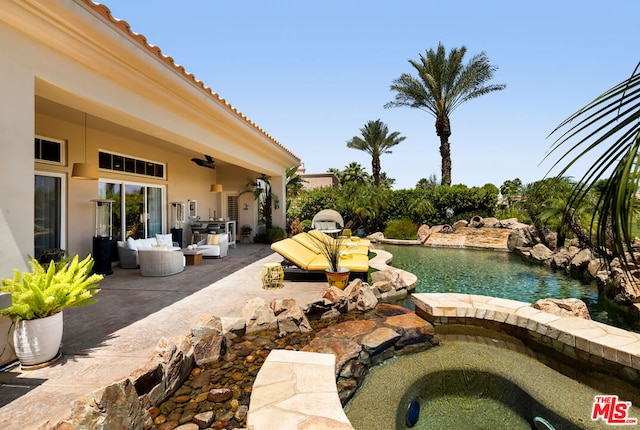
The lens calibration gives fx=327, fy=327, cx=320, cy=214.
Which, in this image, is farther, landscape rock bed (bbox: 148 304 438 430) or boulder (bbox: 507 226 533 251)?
boulder (bbox: 507 226 533 251)

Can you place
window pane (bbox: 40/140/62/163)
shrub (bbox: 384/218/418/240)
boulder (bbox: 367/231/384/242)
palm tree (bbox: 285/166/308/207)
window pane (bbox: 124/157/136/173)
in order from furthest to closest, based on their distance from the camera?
1. shrub (bbox: 384/218/418/240)
2. boulder (bbox: 367/231/384/242)
3. palm tree (bbox: 285/166/308/207)
4. window pane (bbox: 124/157/136/173)
5. window pane (bbox: 40/140/62/163)

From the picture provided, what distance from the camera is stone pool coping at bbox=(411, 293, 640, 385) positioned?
14.1ft

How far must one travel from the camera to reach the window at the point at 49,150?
7594mm

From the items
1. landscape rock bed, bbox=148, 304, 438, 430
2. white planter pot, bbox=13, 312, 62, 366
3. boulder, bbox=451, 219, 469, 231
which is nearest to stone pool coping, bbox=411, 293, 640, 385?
landscape rock bed, bbox=148, 304, 438, 430

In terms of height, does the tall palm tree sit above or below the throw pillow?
above

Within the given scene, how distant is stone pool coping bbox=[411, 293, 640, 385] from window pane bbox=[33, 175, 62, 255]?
8.58 metres

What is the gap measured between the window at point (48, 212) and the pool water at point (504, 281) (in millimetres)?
8514

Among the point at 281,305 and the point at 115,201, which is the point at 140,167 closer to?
the point at 115,201

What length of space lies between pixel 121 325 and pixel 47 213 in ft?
16.1

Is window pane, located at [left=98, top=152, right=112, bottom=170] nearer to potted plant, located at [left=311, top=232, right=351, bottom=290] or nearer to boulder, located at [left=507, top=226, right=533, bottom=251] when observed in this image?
potted plant, located at [left=311, top=232, right=351, bottom=290]

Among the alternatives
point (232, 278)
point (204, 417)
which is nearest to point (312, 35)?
point (232, 278)

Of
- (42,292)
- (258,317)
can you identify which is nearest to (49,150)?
(42,292)

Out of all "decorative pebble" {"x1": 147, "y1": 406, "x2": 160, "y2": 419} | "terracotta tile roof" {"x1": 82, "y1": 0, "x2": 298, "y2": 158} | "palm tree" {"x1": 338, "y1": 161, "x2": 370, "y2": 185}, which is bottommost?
"decorative pebble" {"x1": 147, "y1": 406, "x2": 160, "y2": 419}

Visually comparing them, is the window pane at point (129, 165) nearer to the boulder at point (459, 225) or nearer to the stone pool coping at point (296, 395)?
the stone pool coping at point (296, 395)
